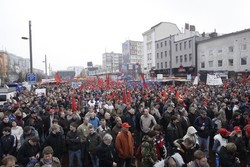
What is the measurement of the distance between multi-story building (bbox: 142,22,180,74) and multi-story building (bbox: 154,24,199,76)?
332 cm

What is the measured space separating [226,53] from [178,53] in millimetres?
11785

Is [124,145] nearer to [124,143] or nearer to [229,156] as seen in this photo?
[124,143]

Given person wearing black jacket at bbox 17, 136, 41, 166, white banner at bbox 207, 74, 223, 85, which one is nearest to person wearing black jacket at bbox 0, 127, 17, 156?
person wearing black jacket at bbox 17, 136, 41, 166

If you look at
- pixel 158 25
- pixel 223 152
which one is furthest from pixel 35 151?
pixel 158 25

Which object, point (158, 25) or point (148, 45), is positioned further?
point (148, 45)

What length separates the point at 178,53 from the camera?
155 feet

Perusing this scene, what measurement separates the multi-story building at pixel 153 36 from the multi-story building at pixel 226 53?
1573 cm

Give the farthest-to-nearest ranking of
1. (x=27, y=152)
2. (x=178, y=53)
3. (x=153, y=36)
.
A: (x=153, y=36) → (x=178, y=53) → (x=27, y=152)

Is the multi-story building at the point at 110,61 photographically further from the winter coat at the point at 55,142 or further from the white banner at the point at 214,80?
the winter coat at the point at 55,142

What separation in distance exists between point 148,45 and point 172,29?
24.2 feet

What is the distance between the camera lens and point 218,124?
854 cm

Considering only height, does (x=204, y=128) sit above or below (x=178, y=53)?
below

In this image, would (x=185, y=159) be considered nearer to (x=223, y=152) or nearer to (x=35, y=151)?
(x=223, y=152)

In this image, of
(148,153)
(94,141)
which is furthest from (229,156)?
(94,141)
